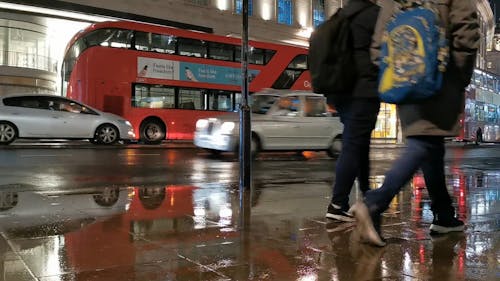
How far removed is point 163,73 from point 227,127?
7.09 meters

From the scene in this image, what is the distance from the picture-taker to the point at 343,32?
442 cm

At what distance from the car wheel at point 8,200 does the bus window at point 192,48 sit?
14.4m

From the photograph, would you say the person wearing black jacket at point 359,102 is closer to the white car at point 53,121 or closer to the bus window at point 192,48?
the white car at point 53,121

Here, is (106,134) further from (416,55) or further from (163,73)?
(416,55)

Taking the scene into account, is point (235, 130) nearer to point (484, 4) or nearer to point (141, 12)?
point (141, 12)

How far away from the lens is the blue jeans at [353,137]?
14.7 ft

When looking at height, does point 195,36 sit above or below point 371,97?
above

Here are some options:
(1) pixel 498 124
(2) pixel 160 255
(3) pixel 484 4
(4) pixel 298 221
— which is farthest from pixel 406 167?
(3) pixel 484 4

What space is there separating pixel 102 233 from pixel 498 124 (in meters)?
39.3

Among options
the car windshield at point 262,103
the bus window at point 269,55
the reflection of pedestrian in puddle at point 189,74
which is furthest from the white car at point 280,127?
the bus window at point 269,55

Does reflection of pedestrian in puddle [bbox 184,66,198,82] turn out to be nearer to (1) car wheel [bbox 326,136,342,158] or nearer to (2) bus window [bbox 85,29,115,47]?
(2) bus window [bbox 85,29,115,47]

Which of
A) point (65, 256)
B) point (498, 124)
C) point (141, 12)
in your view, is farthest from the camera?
point (498, 124)

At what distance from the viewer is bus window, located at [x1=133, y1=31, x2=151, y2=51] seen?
62.7 ft

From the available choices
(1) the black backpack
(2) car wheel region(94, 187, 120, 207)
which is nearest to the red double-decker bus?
(2) car wheel region(94, 187, 120, 207)
